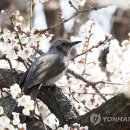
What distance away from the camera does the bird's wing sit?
455 centimetres

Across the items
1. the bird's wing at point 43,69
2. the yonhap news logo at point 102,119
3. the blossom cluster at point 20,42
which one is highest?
the blossom cluster at point 20,42

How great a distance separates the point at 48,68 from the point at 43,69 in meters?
0.11

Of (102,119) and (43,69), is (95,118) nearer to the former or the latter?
(102,119)

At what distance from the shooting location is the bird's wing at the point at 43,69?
4.55 meters

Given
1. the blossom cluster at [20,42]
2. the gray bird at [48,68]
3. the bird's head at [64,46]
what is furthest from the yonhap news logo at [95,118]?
the bird's head at [64,46]

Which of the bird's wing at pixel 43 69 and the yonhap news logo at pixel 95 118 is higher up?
the bird's wing at pixel 43 69

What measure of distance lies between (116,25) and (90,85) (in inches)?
179

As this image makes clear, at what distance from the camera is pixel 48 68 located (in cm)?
481

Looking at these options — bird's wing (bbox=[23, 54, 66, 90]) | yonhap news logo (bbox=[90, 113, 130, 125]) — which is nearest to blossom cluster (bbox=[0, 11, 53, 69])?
bird's wing (bbox=[23, 54, 66, 90])

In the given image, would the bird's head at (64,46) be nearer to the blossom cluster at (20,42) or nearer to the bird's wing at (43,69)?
the bird's wing at (43,69)

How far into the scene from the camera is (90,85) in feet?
18.1

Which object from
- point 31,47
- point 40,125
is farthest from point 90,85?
point 40,125

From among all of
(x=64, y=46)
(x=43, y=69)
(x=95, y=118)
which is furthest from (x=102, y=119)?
(x=64, y=46)

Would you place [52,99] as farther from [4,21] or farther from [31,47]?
[4,21]
